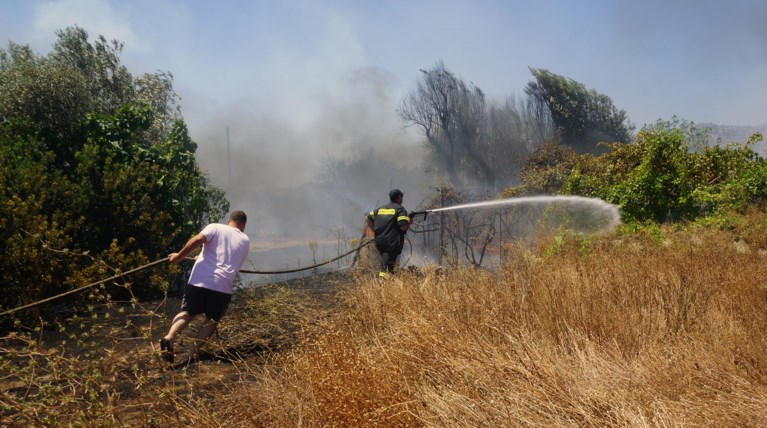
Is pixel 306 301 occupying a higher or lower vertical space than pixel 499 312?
lower

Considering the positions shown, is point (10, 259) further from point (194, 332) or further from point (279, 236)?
point (279, 236)

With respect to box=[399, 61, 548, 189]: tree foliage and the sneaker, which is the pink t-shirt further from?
box=[399, 61, 548, 189]: tree foliage

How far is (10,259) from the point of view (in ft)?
22.1

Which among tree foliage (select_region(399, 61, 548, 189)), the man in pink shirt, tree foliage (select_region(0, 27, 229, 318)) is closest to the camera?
the man in pink shirt

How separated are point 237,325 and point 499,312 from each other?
11.3ft

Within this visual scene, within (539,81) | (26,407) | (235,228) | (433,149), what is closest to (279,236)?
(433,149)

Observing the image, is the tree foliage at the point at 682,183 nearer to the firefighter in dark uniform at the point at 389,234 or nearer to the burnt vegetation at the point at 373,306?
the burnt vegetation at the point at 373,306

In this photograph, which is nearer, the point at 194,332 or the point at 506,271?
the point at 506,271

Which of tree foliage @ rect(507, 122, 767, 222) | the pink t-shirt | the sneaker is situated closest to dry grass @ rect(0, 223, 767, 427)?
the sneaker

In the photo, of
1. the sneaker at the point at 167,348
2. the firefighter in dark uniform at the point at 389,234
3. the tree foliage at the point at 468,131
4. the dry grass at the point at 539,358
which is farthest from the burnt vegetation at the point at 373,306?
the tree foliage at the point at 468,131

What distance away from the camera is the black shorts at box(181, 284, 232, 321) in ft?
16.6

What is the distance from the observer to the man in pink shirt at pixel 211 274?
5.04 meters

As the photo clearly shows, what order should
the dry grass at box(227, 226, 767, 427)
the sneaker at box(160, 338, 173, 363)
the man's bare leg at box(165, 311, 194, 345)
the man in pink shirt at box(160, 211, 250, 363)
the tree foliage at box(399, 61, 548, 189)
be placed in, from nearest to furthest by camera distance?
the dry grass at box(227, 226, 767, 427) < the sneaker at box(160, 338, 173, 363) < the man's bare leg at box(165, 311, 194, 345) < the man in pink shirt at box(160, 211, 250, 363) < the tree foliage at box(399, 61, 548, 189)

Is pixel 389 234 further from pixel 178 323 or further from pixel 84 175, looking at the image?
pixel 84 175
